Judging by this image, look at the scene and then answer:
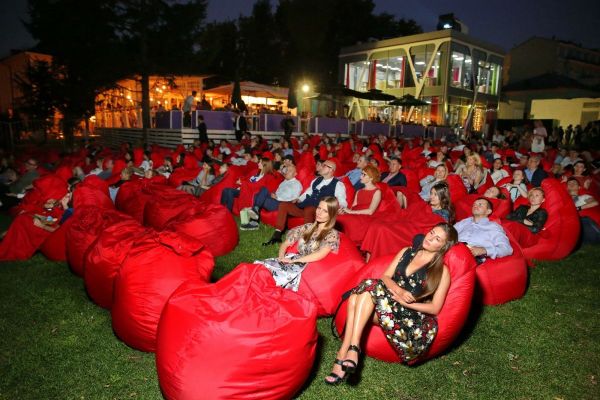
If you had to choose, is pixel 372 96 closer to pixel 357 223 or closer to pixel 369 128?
pixel 369 128

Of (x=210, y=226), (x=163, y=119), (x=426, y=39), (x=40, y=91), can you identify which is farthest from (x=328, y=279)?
(x=426, y=39)

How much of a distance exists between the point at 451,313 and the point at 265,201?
4175 mm

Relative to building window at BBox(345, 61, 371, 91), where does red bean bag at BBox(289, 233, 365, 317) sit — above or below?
below

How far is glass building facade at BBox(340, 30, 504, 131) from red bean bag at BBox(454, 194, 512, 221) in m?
20.5

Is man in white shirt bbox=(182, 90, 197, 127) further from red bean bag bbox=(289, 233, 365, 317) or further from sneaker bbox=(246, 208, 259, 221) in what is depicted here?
red bean bag bbox=(289, 233, 365, 317)

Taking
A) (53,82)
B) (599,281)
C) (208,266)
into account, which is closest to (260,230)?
(208,266)

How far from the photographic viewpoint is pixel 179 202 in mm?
5836

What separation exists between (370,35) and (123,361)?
1424 inches

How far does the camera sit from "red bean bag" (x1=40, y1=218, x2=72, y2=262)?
505 centimetres

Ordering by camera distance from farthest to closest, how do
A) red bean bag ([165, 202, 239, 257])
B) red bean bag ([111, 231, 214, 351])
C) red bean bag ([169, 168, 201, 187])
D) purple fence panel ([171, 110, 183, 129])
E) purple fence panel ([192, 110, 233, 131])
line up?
purple fence panel ([171, 110, 183, 129]), purple fence panel ([192, 110, 233, 131]), red bean bag ([169, 168, 201, 187]), red bean bag ([165, 202, 239, 257]), red bean bag ([111, 231, 214, 351])

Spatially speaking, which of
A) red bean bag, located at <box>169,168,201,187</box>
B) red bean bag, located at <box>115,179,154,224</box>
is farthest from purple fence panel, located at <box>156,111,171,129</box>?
red bean bag, located at <box>115,179,154,224</box>

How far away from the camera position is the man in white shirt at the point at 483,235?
13.7ft

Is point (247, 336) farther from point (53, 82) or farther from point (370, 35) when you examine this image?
point (370, 35)

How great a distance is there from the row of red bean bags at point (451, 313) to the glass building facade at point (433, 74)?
77.5 feet
